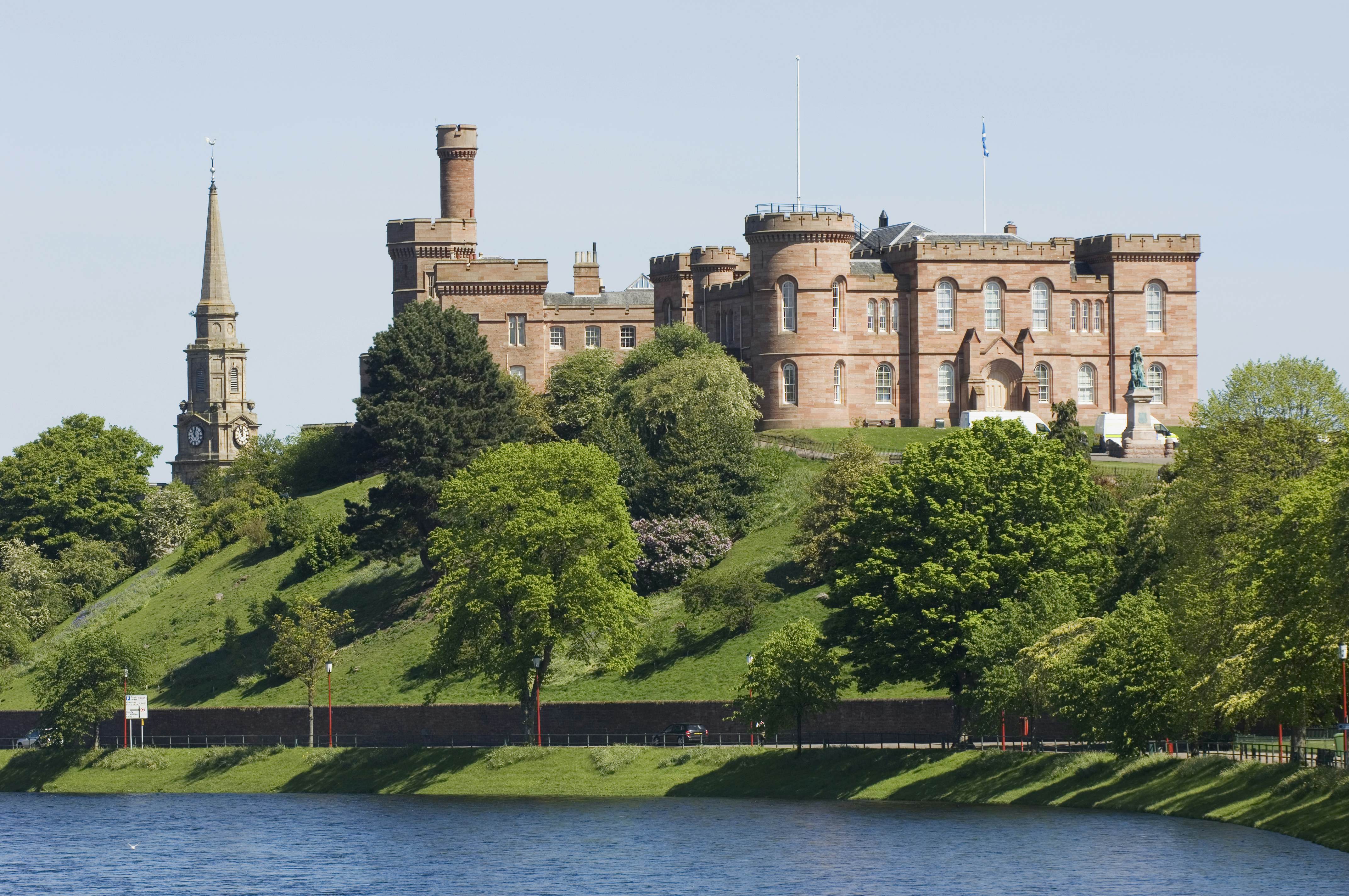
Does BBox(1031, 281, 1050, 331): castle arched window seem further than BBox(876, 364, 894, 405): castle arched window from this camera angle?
Yes

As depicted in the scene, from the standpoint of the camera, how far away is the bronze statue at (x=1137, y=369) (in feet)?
390

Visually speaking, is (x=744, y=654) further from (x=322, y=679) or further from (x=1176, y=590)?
(x=1176, y=590)

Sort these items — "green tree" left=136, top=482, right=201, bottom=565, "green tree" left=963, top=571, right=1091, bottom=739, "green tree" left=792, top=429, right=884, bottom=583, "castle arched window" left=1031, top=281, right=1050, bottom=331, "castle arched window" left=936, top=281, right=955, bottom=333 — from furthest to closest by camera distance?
"green tree" left=136, top=482, right=201, bottom=565
"castle arched window" left=1031, top=281, right=1050, bottom=331
"castle arched window" left=936, top=281, right=955, bottom=333
"green tree" left=792, top=429, right=884, bottom=583
"green tree" left=963, top=571, right=1091, bottom=739

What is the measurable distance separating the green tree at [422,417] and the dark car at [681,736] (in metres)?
19.4

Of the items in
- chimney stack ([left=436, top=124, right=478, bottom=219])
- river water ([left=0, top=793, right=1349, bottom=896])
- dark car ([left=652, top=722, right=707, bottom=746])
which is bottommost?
river water ([left=0, top=793, right=1349, bottom=896])

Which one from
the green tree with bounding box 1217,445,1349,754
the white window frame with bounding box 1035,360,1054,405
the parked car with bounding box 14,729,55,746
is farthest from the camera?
the white window frame with bounding box 1035,360,1054,405

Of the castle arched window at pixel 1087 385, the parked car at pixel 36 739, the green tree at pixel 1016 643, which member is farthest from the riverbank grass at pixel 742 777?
the castle arched window at pixel 1087 385

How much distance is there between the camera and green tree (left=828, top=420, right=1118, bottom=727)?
75.1 meters

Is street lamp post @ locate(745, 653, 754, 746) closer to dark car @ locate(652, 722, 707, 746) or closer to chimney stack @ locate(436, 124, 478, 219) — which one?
dark car @ locate(652, 722, 707, 746)

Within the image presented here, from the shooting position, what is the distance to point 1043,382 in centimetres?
12219

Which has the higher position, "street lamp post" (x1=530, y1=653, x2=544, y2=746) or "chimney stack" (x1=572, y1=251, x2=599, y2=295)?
"chimney stack" (x1=572, y1=251, x2=599, y2=295)

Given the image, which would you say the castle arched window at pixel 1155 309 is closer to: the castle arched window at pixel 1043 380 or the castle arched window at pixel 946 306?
the castle arched window at pixel 1043 380

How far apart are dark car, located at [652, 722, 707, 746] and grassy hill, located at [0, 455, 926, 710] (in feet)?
8.34

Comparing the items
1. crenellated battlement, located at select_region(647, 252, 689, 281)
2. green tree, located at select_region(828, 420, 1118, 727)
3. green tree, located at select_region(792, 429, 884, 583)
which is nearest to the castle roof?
crenellated battlement, located at select_region(647, 252, 689, 281)
